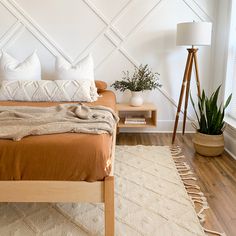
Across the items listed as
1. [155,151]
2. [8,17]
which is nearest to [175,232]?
[155,151]

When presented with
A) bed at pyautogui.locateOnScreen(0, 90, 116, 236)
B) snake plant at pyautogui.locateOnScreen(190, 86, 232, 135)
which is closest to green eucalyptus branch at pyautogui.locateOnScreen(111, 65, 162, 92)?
snake plant at pyautogui.locateOnScreen(190, 86, 232, 135)

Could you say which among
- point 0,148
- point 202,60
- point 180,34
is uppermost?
point 180,34

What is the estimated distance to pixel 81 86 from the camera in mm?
2922

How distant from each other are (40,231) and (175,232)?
2.82 ft

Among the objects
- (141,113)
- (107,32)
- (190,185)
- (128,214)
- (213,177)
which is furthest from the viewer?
(141,113)

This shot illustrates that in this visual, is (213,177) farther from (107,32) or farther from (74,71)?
(107,32)

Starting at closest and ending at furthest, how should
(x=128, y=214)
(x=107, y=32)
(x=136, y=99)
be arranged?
(x=128, y=214), (x=136, y=99), (x=107, y=32)

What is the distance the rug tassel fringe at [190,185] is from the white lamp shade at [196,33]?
1.25 m

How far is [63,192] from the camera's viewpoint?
5.25 feet

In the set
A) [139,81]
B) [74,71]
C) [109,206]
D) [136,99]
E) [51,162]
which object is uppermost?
[74,71]

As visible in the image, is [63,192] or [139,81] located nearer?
[63,192]

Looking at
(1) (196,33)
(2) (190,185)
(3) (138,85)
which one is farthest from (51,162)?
(1) (196,33)

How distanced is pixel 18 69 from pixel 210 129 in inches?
90.7

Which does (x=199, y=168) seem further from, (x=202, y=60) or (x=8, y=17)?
(x=8, y=17)
